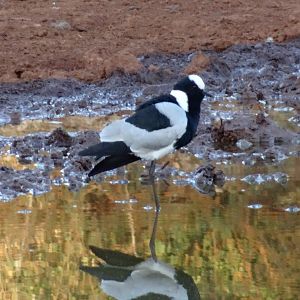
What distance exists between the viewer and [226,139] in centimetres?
920

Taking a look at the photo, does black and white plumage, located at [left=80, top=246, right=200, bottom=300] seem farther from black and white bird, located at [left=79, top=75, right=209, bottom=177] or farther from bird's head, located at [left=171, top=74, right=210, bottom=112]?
bird's head, located at [left=171, top=74, right=210, bottom=112]

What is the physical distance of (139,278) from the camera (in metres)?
5.64

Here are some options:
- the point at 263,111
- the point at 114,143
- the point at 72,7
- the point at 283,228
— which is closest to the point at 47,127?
the point at 263,111

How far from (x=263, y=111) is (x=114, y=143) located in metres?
4.27

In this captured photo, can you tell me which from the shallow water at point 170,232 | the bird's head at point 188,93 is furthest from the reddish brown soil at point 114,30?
the bird's head at point 188,93

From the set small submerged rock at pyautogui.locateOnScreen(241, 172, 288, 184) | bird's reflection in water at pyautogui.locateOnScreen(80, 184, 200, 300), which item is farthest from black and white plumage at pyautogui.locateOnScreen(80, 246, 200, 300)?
small submerged rock at pyautogui.locateOnScreen(241, 172, 288, 184)

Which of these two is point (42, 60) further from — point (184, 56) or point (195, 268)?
point (195, 268)

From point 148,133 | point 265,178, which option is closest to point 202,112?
point 265,178

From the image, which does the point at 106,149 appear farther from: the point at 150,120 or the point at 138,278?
the point at 138,278

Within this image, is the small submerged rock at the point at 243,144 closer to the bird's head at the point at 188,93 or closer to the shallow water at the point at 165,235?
the shallow water at the point at 165,235

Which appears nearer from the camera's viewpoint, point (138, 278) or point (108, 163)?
point (138, 278)

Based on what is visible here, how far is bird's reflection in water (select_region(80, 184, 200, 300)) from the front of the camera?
537cm

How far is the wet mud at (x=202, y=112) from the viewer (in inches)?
324

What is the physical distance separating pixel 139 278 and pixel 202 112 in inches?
204
